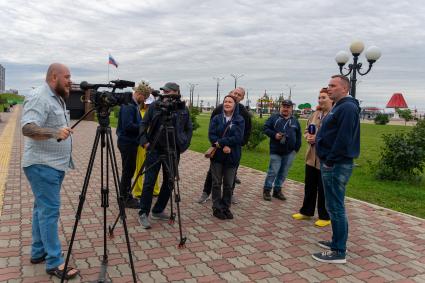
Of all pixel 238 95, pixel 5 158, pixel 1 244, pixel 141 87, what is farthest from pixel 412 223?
pixel 5 158

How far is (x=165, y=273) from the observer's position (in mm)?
3793

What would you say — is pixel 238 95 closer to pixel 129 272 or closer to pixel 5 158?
pixel 129 272

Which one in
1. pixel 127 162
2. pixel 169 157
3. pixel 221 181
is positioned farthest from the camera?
pixel 127 162

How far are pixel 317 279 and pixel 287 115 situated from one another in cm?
341

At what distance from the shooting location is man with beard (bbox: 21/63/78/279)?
3334 millimetres

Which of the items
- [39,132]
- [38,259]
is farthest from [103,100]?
[38,259]

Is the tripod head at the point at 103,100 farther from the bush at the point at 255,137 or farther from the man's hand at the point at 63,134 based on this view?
the bush at the point at 255,137

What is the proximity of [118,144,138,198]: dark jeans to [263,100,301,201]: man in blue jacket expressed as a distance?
91.1 inches

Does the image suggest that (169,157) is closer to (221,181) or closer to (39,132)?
(221,181)

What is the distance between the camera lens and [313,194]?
18.7 feet

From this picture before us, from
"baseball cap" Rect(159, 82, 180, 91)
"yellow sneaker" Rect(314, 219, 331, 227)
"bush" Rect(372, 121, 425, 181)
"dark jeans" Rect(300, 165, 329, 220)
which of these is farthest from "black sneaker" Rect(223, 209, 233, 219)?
"bush" Rect(372, 121, 425, 181)

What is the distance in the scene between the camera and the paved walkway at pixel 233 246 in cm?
384

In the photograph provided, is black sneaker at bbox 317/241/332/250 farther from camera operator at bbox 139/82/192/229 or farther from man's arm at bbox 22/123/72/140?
man's arm at bbox 22/123/72/140

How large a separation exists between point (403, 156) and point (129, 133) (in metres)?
6.59
